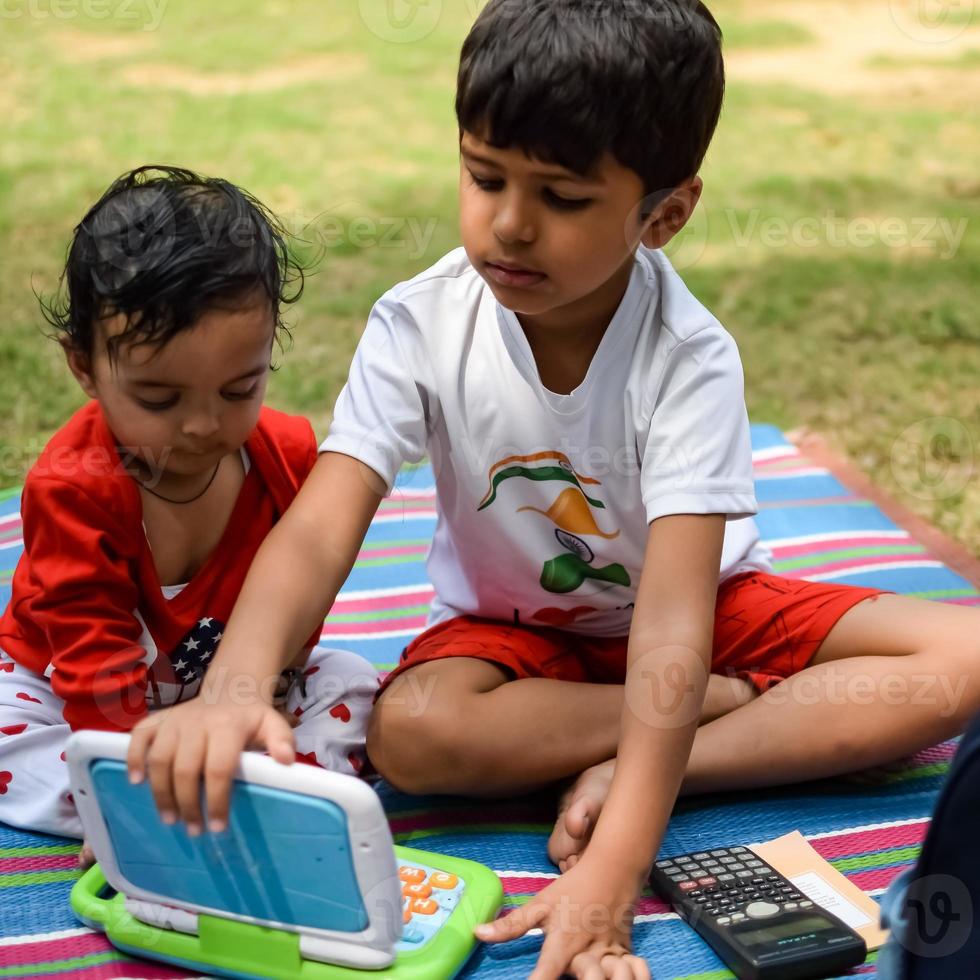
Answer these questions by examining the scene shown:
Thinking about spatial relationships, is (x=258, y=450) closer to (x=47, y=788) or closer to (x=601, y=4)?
(x=47, y=788)

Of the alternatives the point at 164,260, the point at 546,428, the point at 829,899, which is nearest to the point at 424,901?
the point at 829,899

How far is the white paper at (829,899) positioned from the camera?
1.28 meters

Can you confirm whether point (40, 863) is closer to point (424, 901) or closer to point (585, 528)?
point (424, 901)

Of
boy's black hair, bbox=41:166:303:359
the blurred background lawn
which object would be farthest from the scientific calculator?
the blurred background lawn

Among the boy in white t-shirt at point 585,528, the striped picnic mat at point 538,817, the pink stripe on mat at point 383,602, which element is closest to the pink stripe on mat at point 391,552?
the striped picnic mat at point 538,817

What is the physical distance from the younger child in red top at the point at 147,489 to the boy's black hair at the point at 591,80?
27 cm

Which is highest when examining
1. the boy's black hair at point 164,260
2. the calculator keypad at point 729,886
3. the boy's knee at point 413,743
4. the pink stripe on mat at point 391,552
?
the boy's black hair at point 164,260

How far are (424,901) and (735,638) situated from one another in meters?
0.52

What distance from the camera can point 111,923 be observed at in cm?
121

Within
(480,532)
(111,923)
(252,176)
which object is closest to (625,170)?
(480,532)

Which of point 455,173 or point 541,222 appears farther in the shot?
point 455,173

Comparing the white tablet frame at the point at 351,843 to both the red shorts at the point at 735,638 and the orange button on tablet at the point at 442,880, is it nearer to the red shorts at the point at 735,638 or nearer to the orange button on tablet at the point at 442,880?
the orange button on tablet at the point at 442,880

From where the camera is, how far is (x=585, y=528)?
1.47 metres

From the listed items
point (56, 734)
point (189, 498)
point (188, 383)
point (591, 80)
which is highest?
point (591, 80)
